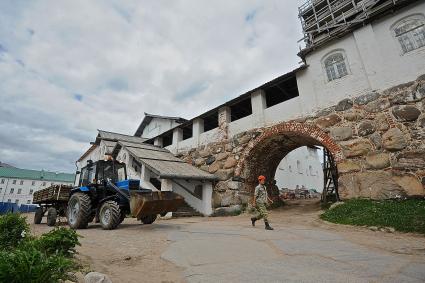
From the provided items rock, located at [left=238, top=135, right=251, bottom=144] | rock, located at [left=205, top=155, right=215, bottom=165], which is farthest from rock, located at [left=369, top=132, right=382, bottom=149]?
rock, located at [left=205, top=155, right=215, bottom=165]

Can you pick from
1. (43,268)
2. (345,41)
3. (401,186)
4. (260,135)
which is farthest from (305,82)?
(43,268)

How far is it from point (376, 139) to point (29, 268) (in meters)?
10.2

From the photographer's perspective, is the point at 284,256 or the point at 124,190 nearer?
the point at 284,256

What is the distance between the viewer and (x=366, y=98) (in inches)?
370

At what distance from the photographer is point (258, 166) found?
45.3 ft

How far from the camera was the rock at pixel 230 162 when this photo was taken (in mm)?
13266

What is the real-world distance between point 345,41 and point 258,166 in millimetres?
7402

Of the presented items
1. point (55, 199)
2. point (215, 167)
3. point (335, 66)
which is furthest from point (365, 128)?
point (55, 199)

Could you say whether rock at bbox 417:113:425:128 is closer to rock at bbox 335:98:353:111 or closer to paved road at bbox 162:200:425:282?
rock at bbox 335:98:353:111

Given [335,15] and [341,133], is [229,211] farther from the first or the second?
[335,15]

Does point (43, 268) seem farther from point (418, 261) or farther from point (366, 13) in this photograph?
point (366, 13)

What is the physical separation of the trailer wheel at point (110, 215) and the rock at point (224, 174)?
22.5 feet

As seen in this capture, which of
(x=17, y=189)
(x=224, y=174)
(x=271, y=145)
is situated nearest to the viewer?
(x=271, y=145)

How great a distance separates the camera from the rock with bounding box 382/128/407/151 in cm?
825
